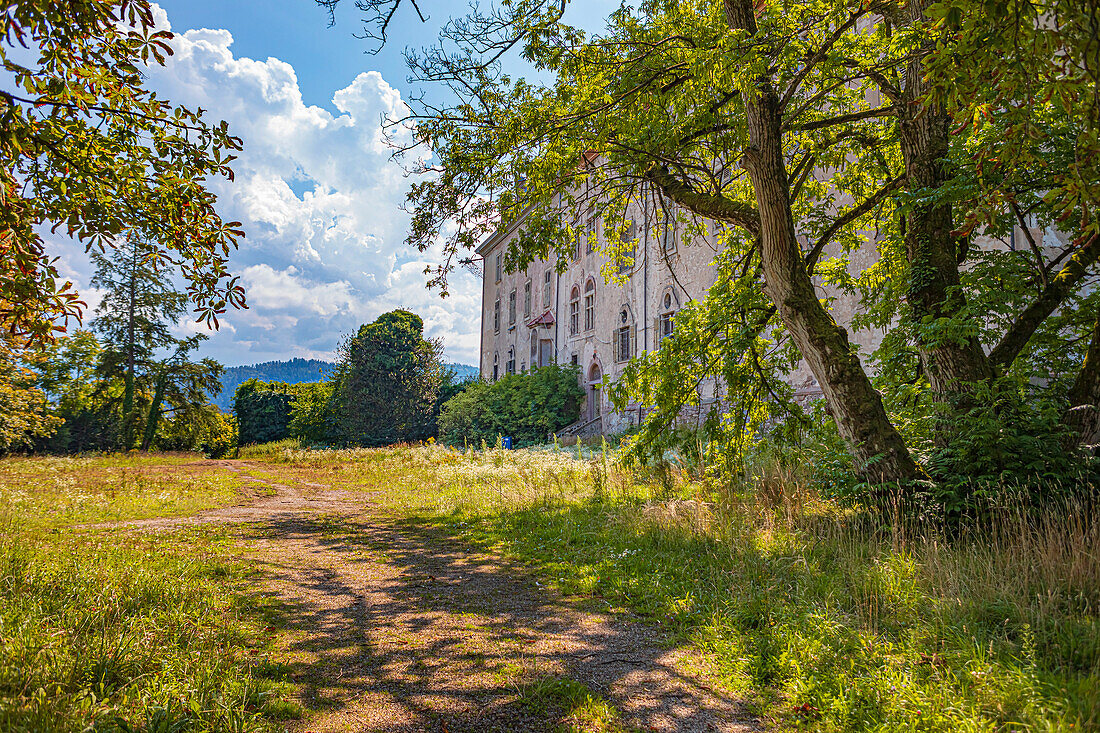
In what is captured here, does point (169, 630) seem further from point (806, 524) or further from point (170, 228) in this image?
point (806, 524)

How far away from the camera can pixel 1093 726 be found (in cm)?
240

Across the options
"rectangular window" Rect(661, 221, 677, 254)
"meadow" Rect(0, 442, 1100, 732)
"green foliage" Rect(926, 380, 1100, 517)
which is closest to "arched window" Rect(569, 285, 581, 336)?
"rectangular window" Rect(661, 221, 677, 254)

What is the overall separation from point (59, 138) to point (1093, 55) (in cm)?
623

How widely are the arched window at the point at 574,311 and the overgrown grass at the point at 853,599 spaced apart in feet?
70.4

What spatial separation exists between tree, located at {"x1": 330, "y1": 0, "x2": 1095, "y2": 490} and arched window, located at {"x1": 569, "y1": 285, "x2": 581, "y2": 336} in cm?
1993

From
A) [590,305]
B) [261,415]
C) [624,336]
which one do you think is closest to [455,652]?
[624,336]

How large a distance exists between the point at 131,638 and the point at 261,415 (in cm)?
4147

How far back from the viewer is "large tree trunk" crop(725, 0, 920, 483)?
6227 mm

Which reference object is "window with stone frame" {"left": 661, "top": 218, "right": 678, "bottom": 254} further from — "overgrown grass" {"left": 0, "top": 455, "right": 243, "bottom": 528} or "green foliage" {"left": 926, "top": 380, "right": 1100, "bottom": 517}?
"overgrown grass" {"left": 0, "top": 455, "right": 243, "bottom": 528}

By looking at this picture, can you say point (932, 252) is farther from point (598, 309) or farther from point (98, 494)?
point (598, 309)

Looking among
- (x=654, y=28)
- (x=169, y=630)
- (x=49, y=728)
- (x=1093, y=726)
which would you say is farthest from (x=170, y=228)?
(x=654, y=28)

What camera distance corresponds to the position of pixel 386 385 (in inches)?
1239

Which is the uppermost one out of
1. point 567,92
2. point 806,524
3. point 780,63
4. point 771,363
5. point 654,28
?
point 654,28

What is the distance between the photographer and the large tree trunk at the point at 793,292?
623cm
